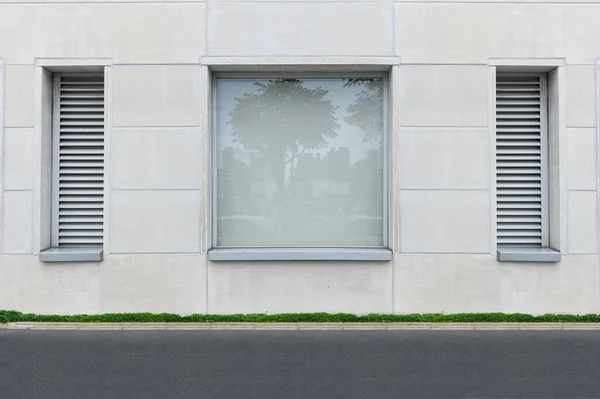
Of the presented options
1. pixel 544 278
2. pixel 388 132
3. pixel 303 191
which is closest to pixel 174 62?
pixel 303 191

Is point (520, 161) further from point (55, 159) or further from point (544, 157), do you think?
point (55, 159)

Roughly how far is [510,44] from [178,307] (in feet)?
23.9

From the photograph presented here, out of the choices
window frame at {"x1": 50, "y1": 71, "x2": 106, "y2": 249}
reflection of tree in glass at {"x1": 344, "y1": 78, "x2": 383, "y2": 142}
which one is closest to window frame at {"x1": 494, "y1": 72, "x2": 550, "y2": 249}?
reflection of tree in glass at {"x1": 344, "y1": 78, "x2": 383, "y2": 142}

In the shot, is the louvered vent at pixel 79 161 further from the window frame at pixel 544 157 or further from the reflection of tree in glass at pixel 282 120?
the window frame at pixel 544 157

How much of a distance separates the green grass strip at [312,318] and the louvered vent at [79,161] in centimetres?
143

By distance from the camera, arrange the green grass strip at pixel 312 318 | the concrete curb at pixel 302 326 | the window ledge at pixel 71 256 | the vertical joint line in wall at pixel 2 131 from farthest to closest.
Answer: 1. the vertical joint line in wall at pixel 2 131
2. the window ledge at pixel 71 256
3. the green grass strip at pixel 312 318
4. the concrete curb at pixel 302 326

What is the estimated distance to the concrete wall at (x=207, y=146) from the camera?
8445 millimetres

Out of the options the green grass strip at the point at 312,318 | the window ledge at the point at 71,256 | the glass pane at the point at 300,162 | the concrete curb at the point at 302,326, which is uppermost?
the glass pane at the point at 300,162

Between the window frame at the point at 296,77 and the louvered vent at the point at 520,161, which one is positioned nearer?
the window frame at the point at 296,77

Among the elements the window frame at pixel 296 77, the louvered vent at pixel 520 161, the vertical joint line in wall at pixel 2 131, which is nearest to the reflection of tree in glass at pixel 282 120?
the window frame at pixel 296 77

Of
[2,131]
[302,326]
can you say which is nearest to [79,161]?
[2,131]

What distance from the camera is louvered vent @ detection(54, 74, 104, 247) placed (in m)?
8.96

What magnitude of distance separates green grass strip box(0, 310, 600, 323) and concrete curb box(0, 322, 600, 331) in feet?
0.32

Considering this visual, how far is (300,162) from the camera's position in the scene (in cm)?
897
